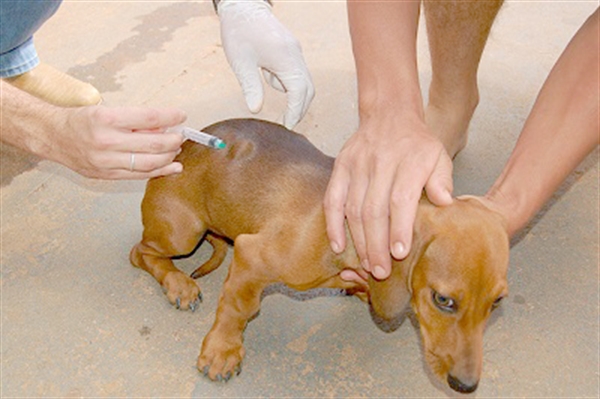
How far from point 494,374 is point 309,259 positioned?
84 cm

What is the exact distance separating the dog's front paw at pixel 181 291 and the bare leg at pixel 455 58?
1.32m

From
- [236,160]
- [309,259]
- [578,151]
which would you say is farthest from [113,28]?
[578,151]

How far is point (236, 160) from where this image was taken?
251 centimetres

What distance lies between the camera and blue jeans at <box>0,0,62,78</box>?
312 centimetres

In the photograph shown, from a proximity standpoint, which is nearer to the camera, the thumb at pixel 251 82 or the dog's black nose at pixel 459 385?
the dog's black nose at pixel 459 385

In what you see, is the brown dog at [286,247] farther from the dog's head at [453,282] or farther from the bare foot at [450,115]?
the bare foot at [450,115]

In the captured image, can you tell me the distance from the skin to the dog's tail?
0.85 meters

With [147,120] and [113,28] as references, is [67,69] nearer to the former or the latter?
[113,28]

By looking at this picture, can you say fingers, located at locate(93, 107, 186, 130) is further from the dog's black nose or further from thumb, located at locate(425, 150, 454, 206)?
the dog's black nose

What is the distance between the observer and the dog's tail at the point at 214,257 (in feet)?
9.45

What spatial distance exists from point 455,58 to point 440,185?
1.32 m

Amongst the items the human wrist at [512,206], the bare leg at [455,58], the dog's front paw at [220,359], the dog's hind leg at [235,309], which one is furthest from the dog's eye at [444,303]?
the bare leg at [455,58]

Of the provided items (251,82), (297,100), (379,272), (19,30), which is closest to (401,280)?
(379,272)

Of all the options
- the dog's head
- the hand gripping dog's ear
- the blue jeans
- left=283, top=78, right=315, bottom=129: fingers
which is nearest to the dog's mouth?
the dog's head
